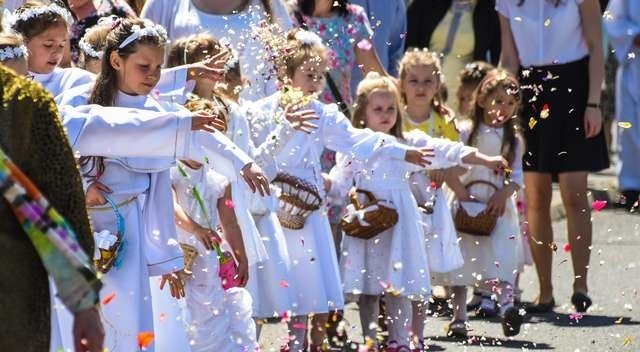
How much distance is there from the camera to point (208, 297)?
7887 millimetres

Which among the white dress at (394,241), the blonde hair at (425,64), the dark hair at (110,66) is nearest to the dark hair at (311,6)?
the blonde hair at (425,64)

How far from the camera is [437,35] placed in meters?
12.3

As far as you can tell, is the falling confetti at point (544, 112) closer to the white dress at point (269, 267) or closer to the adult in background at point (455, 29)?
the adult in background at point (455, 29)

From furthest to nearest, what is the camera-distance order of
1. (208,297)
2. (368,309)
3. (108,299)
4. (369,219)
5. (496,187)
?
(496,187) < (368,309) < (369,219) < (208,297) < (108,299)

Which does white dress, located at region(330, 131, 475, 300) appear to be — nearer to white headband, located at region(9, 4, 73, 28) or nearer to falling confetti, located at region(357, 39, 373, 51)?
falling confetti, located at region(357, 39, 373, 51)

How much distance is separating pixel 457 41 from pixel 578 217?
1928mm

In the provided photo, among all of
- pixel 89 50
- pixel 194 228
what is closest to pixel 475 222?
pixel 194 228

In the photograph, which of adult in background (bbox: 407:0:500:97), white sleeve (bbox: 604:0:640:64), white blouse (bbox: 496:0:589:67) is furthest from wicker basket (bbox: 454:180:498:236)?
white sleeve (bbox: 604:0:640:64)

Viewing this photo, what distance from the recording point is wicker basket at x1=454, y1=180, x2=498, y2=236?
10305 millimetres

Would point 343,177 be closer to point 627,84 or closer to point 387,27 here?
point 387,27

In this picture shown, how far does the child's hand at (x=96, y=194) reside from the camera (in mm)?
6898

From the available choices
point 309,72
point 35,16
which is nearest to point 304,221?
point 309,72

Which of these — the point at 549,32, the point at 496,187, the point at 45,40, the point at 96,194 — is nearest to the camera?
the point at 96,194

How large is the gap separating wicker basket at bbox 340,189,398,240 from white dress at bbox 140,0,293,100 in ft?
2.37
